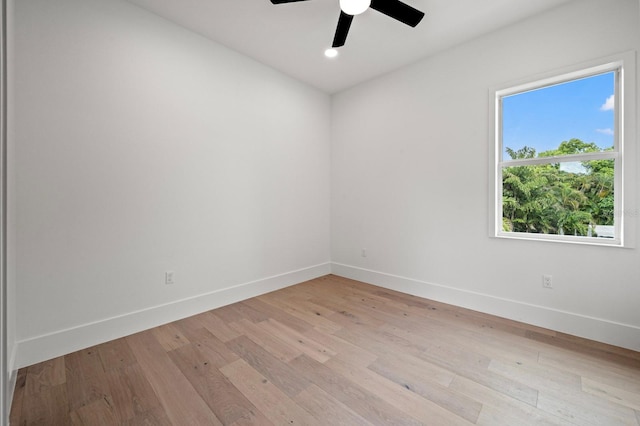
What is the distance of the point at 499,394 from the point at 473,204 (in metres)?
1.75

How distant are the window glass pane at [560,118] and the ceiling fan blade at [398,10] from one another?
4.30 feet

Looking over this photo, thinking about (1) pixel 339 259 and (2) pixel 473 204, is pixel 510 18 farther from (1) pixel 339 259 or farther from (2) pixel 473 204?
(1) pixel 339 259

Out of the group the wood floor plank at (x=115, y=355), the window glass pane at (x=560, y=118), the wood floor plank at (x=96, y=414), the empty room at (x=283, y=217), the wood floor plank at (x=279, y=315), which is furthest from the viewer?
the wood floor plank at (x=279, y=315)

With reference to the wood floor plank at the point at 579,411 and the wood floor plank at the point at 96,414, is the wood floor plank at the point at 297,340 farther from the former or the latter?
the wood floor plank at the point at 579,411

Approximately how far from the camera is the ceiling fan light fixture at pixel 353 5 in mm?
1910

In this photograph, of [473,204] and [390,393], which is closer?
[390,393]

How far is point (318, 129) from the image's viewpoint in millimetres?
3980

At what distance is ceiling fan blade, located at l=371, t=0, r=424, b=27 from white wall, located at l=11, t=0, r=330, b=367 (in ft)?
5.50

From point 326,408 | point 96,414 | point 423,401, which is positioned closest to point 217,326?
point 96,414

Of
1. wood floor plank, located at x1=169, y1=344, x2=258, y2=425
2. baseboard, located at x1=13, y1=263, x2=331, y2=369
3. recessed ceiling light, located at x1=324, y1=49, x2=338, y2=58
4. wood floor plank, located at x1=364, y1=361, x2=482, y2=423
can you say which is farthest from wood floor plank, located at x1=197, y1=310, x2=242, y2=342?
recessed ceiling light, located at x1=324, y1=49, x2=338, y2=58

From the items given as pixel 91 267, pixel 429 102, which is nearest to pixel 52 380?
pixel 91 267

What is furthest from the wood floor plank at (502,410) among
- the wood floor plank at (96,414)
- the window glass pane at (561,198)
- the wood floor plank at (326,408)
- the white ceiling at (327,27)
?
the white ceiling at (327,27)

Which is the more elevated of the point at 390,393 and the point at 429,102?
the point at 429,102

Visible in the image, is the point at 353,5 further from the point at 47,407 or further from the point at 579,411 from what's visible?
the point at 47,407
